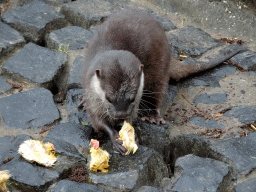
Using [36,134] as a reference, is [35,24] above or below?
above

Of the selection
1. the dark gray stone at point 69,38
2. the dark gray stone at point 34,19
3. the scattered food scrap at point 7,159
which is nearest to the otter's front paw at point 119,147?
the scattered food scrap at point 7,159

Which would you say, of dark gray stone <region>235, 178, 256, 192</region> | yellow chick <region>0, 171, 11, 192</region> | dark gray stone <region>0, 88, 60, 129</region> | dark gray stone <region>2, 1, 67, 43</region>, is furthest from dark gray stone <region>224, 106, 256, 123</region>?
dark gray stone <region>2, 1, 67, 43</region>

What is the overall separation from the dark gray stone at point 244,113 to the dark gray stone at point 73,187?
4.55ft

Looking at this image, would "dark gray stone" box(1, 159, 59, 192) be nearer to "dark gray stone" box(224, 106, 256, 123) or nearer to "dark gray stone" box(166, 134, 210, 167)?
"dark gray stone" box(166, 134, 210, 167)

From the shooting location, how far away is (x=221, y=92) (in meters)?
3.18

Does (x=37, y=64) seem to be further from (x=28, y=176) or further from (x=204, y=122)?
(x=204, y=122)

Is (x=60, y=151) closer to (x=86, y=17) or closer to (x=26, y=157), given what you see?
(x=26, y=157)

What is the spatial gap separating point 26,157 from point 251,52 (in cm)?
271

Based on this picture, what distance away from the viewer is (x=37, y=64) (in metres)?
3.41

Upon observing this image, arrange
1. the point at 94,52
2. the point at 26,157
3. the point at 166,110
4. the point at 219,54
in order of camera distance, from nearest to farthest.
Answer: the point at 26,157, the point at 94,52, the point at 166,110, the point at 219,54

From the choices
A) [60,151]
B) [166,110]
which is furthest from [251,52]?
[60,151]

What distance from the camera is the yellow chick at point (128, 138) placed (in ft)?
8.23

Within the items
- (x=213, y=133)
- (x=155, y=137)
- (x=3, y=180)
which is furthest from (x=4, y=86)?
(x=213, y=133)

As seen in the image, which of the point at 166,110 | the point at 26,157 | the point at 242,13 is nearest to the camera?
the point at 26,157
